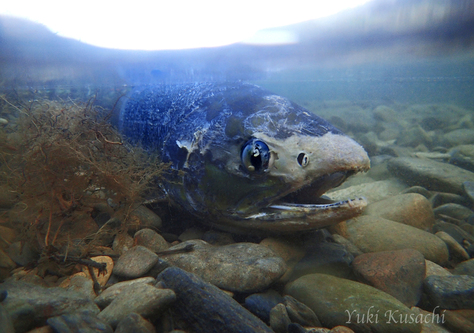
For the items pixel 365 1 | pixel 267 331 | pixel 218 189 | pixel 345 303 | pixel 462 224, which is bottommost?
pixel 462 224

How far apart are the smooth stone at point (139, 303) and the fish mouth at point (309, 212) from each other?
1.07 metres

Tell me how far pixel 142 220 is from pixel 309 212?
1958 millimetres

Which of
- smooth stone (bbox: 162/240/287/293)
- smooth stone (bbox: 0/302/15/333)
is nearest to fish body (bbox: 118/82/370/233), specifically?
smooth stone (bbox: 162/240/287/293)

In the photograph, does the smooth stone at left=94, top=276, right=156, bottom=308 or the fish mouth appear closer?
the smooth stone at left=94, top=276, right=156, bottom=308

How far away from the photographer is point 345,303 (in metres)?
1.83

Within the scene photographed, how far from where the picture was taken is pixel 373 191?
4477 mm

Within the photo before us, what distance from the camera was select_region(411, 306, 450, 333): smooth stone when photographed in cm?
179

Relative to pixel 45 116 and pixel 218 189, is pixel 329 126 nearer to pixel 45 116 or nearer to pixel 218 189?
pixel 218 189

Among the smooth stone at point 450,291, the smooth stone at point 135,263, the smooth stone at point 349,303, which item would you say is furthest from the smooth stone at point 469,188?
the smooth stone at point 135,263

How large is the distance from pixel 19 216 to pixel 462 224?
5535 mm

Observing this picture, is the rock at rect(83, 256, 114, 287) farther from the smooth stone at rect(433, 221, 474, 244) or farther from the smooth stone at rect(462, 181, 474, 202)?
the smooth stone at rect(462, 181, 474, 202)

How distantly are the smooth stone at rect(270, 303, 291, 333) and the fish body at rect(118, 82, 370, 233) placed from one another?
2.50 ft

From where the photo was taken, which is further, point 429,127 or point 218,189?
point 429,127

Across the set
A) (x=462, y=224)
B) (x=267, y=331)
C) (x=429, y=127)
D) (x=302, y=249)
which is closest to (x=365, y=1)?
(x=429, y=127)
